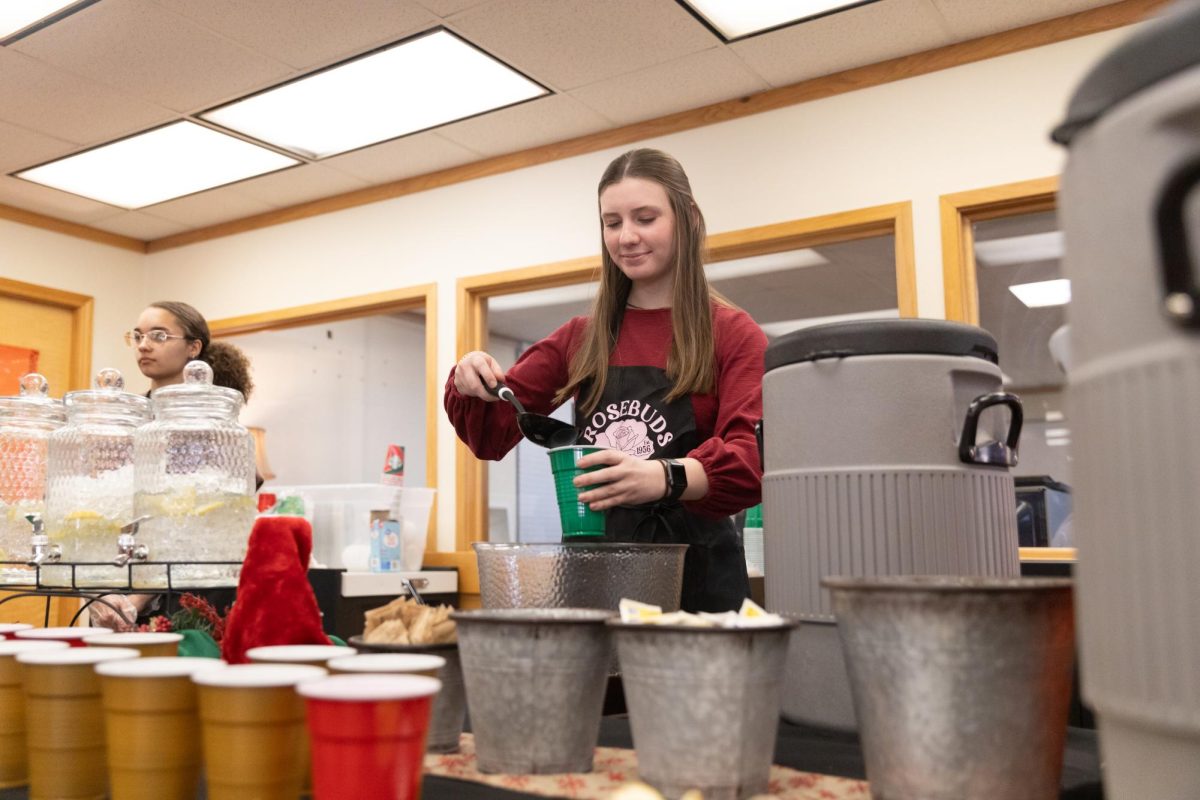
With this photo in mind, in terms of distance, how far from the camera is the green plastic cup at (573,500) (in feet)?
3.50

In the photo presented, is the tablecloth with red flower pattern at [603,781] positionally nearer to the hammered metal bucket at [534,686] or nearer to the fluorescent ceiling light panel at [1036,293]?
the hammered metal bucket at [534,686]

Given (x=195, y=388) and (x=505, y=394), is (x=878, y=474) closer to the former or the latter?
(x=505, y=394)

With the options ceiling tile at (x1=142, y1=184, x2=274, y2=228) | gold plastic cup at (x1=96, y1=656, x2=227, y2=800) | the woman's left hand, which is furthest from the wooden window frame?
ceiling tile at (x1=142, y1=184, x2=274, y2=228)

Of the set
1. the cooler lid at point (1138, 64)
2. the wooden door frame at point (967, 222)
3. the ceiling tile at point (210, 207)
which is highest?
the ceiling tile at point (210, 207)

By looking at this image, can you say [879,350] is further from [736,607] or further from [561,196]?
[561,196]

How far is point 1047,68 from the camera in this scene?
8.80ft

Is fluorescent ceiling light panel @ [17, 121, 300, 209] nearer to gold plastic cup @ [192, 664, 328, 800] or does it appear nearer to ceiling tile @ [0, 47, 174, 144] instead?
ceiling tile @ [0, 47, 174, 144]

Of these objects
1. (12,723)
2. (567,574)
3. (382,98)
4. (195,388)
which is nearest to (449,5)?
(382,98)

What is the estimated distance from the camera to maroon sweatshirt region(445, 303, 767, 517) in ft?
3.86

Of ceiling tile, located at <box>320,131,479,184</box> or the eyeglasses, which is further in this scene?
ceiling tile, located at <box>320,131,479,184</box>

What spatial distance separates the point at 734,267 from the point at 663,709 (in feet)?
13.5

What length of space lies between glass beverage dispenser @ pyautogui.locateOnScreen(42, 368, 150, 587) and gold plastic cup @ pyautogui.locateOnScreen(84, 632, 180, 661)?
465mm

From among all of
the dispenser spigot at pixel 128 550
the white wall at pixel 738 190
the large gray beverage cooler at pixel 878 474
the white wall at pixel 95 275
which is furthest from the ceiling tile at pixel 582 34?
the white wall at pixel 95 275

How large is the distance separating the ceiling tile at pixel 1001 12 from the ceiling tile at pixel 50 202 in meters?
3.32
